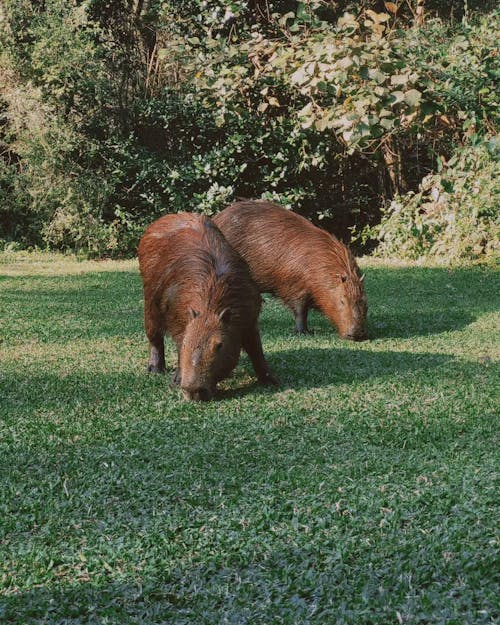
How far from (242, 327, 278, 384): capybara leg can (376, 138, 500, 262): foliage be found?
6.16m

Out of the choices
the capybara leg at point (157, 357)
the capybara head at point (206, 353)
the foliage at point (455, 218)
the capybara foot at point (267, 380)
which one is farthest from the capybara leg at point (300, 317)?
the foliage at point (455, 218)

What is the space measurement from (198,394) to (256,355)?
2.28ft

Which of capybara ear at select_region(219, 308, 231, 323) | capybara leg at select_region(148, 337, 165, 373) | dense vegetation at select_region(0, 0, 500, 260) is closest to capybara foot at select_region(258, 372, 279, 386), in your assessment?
capybara ear at select_region(219, 308, 231, 323)

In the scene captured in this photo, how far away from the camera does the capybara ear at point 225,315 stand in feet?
17.9

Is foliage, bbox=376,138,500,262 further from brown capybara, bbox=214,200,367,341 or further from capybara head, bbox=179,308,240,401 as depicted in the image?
capybara head, bbox=179,308,240,401

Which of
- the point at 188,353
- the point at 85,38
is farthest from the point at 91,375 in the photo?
the point at 85,38

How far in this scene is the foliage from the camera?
12.2m

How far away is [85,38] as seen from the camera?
1580 cm

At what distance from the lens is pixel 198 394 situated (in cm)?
538

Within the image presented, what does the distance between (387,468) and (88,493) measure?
1.45 meters

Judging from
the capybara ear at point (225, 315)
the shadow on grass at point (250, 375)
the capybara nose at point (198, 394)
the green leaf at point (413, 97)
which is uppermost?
the green leaf at point (413, 97)

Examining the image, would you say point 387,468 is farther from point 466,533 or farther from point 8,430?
point 8,430

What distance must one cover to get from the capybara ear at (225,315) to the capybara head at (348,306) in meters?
2.55

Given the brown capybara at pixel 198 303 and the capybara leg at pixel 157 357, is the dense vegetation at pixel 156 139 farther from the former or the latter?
the capybara leg at pixel 157 357
